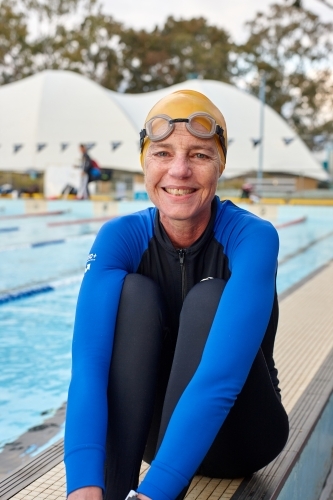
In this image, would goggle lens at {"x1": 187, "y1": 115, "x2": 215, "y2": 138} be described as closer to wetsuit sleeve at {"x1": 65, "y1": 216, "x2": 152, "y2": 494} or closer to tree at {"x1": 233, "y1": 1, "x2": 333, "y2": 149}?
wetsuit sleeve at {"x1": 65, "y1": 216, "x2": 152, "y2": 494}

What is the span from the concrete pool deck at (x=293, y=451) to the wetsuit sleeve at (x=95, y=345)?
0.38 m

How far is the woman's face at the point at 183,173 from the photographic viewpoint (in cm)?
182

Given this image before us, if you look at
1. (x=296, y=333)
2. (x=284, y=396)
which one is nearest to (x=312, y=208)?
(x=296, y=333)

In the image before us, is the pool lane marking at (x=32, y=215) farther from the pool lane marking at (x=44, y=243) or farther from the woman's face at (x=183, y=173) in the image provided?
the woman's face at (x=183, y=173)

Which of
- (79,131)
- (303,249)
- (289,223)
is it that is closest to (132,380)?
(303,249)

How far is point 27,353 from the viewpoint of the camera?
4.44 meters

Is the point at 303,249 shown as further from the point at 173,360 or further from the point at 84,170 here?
the point at 173,360

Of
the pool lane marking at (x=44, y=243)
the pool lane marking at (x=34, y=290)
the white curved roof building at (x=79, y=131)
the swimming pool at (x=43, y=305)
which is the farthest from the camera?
the white curved roof building at (x=79, y=131)

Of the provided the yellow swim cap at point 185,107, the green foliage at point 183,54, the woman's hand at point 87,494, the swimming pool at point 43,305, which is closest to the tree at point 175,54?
the green foliage at point 183,54

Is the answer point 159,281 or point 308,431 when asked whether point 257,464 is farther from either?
point 159,281

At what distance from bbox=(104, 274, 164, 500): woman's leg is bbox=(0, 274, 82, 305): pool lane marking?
173 inches

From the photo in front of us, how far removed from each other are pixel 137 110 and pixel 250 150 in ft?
21.3

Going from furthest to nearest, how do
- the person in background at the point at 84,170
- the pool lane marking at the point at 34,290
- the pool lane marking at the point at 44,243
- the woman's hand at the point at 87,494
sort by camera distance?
the person in background at the point at 84,170
the pool lane marking at the point at 44,243
the pool lane marking at the point at 34,290
the woman's hand at the point at 87,494

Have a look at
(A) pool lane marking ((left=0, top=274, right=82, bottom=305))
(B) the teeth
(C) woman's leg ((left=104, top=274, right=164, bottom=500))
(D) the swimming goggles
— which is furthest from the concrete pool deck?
(A) pool lane marking ((left=0, top=274, right=82, bottom=305))
